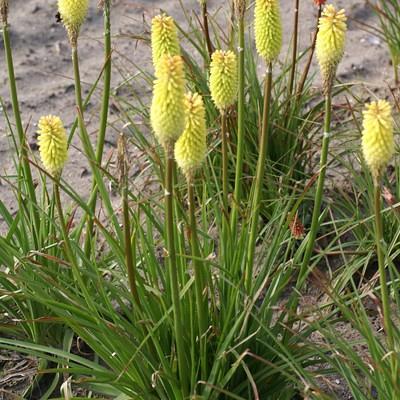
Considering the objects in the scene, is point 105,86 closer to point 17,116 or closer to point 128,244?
point 17,116

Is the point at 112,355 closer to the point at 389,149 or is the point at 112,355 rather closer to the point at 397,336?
the point at 397,336

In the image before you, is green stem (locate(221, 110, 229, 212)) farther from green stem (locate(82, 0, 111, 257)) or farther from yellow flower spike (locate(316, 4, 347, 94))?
green stem (locate(82, 0, 111, 257))

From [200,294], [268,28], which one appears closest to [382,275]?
[200,294]

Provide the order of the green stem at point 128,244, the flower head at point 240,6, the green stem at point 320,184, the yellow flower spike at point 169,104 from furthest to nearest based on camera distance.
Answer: the flower head at point 240,6, the green stem at point 320,184, the green stem at point 128,244, the yellow flower spike at point 169,104

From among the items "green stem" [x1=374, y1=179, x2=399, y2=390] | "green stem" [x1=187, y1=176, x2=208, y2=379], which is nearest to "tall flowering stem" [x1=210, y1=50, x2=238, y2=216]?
"green stem" [x1=187, y1=176, x2=208, y2=379]

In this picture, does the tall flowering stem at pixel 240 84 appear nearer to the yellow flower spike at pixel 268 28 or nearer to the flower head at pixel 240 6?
the flower head at pixel 240 6

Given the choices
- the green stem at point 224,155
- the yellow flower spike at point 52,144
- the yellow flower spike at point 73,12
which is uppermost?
the yellow flower spike at point 73,12

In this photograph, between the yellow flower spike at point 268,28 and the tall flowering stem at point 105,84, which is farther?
the tall flowering stem at point 105,84

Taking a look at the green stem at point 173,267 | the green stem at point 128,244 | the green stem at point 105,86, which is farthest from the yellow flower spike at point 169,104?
the green stem at point 105,86
